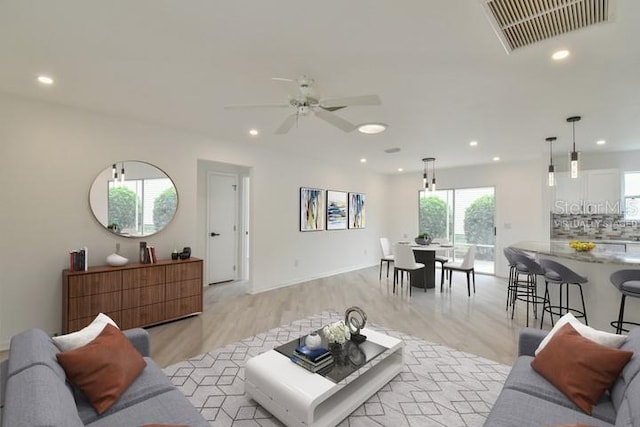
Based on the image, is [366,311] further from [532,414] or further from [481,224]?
[481,224]

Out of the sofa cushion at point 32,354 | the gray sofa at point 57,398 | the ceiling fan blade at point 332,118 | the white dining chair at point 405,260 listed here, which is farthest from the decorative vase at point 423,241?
the sofa cushion at point 32,354

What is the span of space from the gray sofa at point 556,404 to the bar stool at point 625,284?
4.89 feet

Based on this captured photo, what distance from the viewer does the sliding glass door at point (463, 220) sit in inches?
281

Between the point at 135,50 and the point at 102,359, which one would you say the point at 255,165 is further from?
the point at 102,359

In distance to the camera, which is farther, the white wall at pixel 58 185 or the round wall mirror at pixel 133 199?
the round wall mirror at pixel 133 199

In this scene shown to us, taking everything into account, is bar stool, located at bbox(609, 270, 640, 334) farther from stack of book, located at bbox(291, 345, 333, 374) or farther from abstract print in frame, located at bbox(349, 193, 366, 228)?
abstract print in frame, located at bbox(349, 193, 366, 228)

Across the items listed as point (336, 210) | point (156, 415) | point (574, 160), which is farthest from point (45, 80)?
point (574, 160)

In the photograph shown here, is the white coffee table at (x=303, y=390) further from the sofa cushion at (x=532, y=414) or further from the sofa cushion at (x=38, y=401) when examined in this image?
the sofa cushion at (x=38, y=401)

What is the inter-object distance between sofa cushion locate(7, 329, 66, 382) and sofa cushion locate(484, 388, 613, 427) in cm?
217

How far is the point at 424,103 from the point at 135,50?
8.84 feet

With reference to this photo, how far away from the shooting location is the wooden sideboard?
327 cm

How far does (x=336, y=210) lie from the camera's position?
7188 millimetres

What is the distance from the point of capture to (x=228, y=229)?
251 inches

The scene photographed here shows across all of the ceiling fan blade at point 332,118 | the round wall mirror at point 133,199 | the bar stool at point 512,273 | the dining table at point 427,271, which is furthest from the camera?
the dining table at point 427,271
